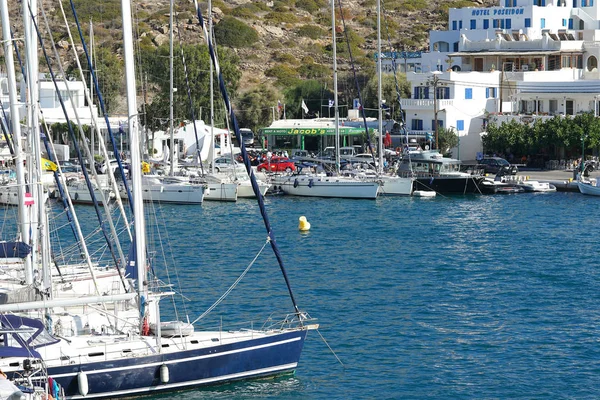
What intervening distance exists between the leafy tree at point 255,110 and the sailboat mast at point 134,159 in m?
77.5

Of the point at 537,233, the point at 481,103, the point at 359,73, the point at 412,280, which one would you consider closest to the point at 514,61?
the point at 481,103

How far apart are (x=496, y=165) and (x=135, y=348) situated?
5386 centimetres

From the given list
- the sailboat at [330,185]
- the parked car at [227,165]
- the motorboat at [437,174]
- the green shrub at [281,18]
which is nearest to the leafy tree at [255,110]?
the parked car at [227,165]

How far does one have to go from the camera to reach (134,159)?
27484mm

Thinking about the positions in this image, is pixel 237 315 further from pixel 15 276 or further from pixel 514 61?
pixel 514 61

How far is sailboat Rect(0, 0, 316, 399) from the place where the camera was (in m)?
26.9

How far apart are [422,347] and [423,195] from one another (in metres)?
38.1

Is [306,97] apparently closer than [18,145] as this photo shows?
No

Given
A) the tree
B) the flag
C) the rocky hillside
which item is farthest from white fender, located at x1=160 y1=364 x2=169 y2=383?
the rocky hillside

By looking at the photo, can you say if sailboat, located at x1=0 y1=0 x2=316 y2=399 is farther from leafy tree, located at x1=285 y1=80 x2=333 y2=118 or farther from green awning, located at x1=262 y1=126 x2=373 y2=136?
leafy tree, located at x1=285 y1=80 x2=333 y2=118

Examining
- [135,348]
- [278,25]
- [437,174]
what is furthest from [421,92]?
[135,348]

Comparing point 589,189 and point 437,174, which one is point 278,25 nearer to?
point 437,174

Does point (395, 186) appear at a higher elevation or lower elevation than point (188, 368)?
higher

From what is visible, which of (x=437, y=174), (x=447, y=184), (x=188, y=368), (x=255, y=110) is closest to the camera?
(x=188, y=368)
